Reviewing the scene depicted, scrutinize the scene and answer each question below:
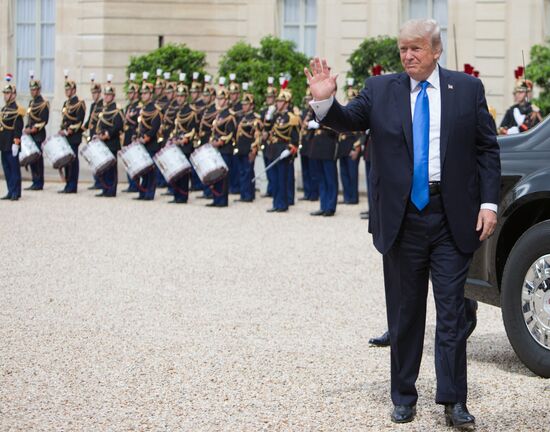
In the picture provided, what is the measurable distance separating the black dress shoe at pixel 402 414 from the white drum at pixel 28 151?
14589 mm

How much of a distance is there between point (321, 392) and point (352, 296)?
3.49 m

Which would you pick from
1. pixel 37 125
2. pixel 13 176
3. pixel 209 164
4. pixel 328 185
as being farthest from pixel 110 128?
pixel 328 185

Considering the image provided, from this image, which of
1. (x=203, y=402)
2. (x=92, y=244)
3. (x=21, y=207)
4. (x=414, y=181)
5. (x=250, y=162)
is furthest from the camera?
(x=250, y=162)

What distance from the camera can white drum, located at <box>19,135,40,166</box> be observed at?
66.6 ft

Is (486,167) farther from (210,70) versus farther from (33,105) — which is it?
(210,70)

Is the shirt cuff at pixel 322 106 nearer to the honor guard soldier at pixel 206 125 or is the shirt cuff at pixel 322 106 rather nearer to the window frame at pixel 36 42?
the honor guard soldier at pixel 206 125

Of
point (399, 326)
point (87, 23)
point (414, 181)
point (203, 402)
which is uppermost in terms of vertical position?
point (87, 23)

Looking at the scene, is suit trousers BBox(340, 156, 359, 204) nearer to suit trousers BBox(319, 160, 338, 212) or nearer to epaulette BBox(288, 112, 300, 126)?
suit trousers BBox(319, 160, 338, 212)

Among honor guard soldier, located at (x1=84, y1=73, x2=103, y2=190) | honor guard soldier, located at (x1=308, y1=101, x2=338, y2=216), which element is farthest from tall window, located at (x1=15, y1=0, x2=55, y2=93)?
honor guard soldier, located at (x1=308, y1=101, x2=338, y2=216)

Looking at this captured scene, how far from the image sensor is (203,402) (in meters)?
6.62

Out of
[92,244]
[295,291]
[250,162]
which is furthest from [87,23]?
[295,291]

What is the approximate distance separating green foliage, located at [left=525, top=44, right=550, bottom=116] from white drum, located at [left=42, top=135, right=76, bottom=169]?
6730 mm

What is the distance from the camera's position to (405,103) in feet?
20.4

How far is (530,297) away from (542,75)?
13681 mm
